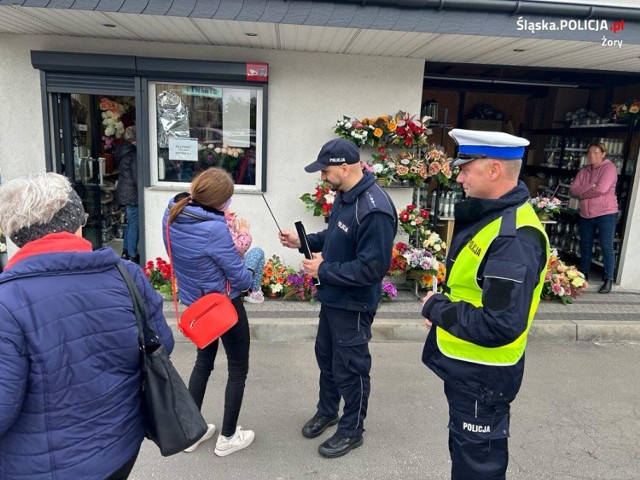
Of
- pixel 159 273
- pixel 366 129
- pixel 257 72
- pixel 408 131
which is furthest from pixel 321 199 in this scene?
pixel 159 273

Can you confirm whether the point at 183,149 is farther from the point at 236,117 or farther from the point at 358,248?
the point at 358,248

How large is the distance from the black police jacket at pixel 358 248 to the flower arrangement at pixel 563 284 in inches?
148

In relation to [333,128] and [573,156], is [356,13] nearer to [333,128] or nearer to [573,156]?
[333,128]

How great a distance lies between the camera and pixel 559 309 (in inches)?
223

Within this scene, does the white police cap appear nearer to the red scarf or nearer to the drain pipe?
the red scarf

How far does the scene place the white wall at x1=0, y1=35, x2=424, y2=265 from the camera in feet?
17.9

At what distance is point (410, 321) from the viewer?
5.05m

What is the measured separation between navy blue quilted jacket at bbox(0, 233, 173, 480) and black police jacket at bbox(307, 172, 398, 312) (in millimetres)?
1367

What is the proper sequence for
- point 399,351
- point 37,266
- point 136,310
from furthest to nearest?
point 399,351
point 136,310
point 37,266

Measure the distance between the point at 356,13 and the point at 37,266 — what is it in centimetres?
373

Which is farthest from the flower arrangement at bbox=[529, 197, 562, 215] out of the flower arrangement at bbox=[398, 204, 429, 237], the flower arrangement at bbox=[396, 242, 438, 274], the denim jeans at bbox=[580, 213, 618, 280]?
the flower arrangement at bbox=[396, 242, 438, 274]

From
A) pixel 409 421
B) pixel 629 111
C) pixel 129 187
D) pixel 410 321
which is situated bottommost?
pixel 409 421

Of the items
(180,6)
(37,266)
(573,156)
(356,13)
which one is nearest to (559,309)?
(573,156)

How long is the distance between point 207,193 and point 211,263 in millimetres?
404
